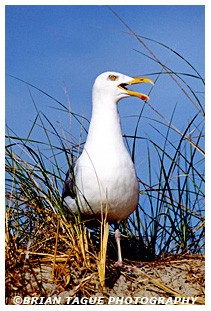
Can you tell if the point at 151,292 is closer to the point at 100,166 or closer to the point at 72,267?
the point at 72,267

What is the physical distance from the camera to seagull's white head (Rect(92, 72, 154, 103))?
4.38 m

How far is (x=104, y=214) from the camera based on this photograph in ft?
13.9

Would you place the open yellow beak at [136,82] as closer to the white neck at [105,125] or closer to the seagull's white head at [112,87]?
the seagull's white head at [112,87]

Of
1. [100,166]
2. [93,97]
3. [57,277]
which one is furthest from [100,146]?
[57,277]

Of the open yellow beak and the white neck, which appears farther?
the open yellow beak

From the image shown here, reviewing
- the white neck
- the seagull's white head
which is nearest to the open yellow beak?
the seagull's white head

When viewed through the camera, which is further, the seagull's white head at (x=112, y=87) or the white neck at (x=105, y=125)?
the seagull's white head at (x=112, y=87)

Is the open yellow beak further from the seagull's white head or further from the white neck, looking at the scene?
the white neck

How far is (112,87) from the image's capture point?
439cm

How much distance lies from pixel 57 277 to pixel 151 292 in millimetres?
748

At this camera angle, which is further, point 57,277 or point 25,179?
point 25,179

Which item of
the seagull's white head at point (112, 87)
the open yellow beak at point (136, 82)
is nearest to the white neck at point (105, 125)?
the seagull's white head at point (112, 87)

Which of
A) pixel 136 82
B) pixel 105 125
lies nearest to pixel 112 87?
pixel 136 82

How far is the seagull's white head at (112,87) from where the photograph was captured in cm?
438
